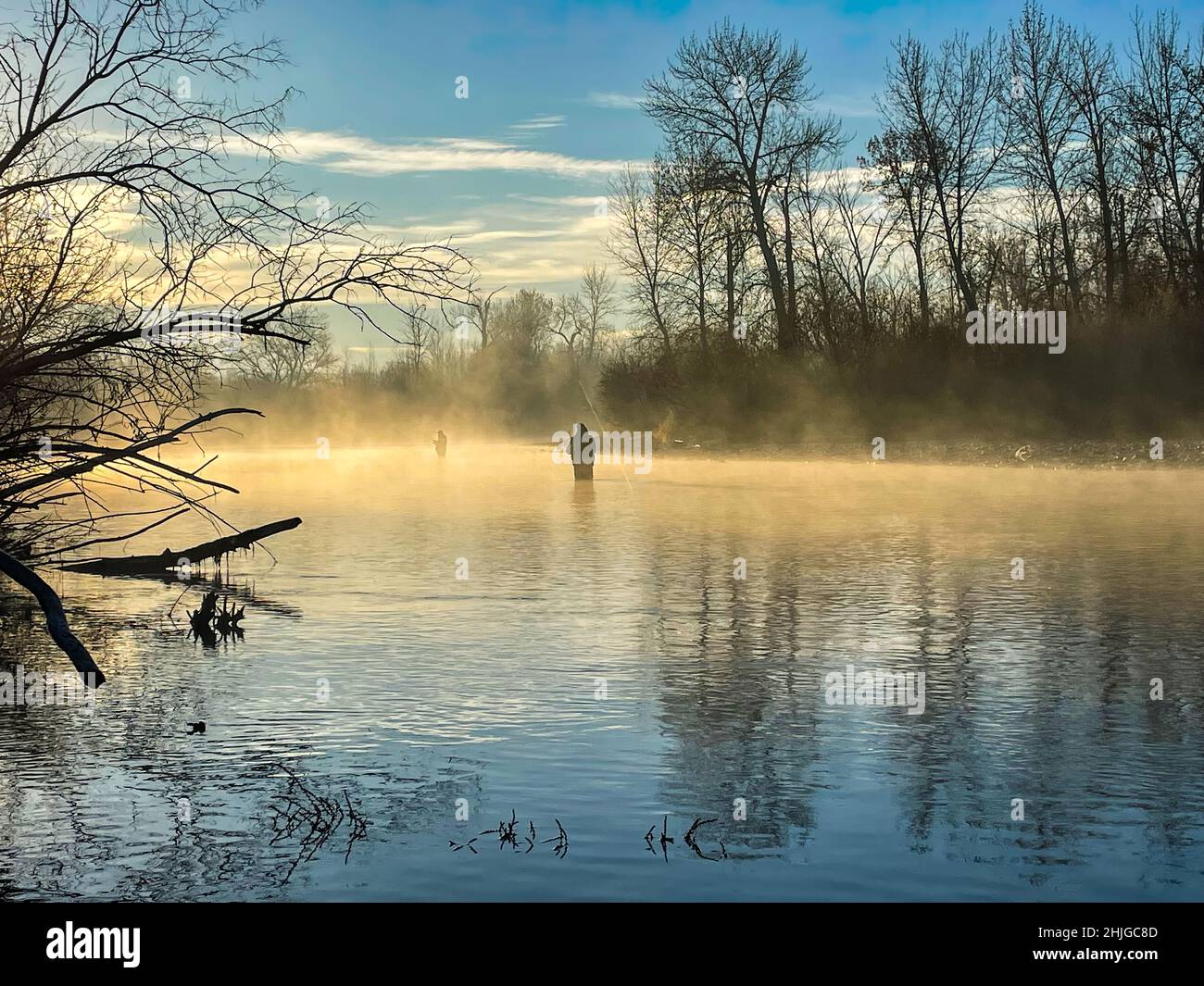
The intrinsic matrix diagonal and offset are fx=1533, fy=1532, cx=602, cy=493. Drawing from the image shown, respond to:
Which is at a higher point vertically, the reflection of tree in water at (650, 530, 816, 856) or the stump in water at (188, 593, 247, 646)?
the stump in water at (188, 593, 247, 646)

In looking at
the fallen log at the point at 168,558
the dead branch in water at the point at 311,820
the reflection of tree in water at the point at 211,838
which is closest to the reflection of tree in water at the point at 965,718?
the reflection of tree in water at the point at 211,838

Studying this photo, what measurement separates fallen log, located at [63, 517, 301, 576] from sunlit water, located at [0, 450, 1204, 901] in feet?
1.03

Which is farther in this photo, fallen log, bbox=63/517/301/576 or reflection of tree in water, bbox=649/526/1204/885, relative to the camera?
fallen log, bbox=63/517/301/576

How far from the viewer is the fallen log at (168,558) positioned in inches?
633

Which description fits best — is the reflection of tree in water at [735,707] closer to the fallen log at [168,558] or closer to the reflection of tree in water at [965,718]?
the reflection of tree in water at [965,718]

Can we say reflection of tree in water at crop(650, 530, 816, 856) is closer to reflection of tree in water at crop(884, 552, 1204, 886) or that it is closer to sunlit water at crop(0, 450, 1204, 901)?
sunlit water at crop(0, 450, 1204, 901)

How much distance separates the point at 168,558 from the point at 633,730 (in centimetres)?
870

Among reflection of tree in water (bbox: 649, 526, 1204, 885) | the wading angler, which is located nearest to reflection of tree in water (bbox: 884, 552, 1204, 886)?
reflection of tree in water (bbox: 649, 526, 1204, 885)

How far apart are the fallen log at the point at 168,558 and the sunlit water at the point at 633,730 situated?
1.03 feet

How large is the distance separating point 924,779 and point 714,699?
2.54 m

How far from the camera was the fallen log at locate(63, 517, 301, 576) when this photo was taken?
1608 cm

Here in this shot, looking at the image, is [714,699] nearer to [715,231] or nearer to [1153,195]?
[1153,195]

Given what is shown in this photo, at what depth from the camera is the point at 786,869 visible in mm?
6648
